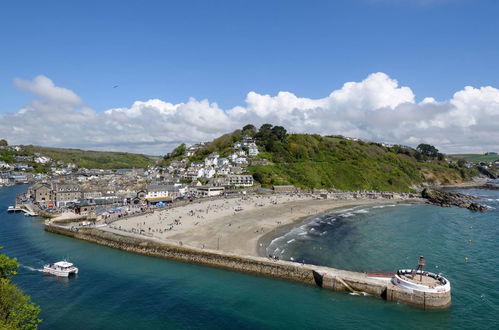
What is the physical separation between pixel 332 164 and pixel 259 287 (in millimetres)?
88319

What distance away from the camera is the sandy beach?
40.9 meters

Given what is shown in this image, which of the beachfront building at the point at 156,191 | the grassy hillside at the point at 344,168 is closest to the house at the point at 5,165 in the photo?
the beachfront building at the point at 156,191

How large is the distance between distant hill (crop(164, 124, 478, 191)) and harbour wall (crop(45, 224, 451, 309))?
54.0m

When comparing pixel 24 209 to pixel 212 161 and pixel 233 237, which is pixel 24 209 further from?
pixel 233 237

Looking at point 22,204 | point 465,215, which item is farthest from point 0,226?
point 465,215

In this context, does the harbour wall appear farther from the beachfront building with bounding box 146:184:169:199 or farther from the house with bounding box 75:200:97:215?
the beachfront building with bounding box 146:184:169:199

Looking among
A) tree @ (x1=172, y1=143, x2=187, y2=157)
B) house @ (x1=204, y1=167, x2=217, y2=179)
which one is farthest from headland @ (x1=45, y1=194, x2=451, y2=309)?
tree @ (x1=172, y1=143, x2=187, y2=157)

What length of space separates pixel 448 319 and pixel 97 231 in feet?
150

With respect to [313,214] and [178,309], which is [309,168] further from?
[178,309]

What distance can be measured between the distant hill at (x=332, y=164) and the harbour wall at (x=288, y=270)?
2126 inches

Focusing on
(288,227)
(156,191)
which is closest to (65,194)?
(156,191)

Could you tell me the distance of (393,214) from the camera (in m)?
64.9

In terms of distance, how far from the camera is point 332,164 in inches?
4370

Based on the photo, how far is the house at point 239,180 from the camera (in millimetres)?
86881
